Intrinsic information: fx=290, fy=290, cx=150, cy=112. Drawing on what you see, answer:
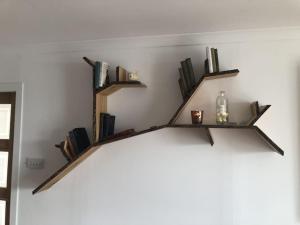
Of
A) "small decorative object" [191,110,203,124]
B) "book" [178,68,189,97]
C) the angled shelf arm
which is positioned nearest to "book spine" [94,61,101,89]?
"book" [178,68,189,97]

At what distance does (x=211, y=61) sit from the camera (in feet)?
6.51

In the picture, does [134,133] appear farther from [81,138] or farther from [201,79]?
[201,79]

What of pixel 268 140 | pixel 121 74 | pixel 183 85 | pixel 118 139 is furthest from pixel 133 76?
pixel 268 140

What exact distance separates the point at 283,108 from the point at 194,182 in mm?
810

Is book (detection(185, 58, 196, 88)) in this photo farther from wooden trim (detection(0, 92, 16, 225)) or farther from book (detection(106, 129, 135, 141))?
wooden trim (detection(0, 92, 16, 225))

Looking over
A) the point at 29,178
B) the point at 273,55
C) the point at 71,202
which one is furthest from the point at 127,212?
the point at 273,55

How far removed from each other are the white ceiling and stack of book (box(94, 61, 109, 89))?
0.25 metres

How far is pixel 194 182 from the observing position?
2.10 meters

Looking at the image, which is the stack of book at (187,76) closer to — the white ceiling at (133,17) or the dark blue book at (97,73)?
the white ceiling at (133,17)

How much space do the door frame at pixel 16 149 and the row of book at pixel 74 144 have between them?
0.46 m

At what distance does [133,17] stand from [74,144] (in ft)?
3.34

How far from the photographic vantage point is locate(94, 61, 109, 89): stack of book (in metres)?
2.11

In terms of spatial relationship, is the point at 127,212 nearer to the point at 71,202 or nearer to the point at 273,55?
the point at 71,202

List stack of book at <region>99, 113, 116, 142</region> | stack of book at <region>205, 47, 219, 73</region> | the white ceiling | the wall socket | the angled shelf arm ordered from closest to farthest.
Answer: the white ceiling, the angled shelf arm, stack of book at <region>205, 47, 219, 73</region>, stack of book at <region>99, 113, 116, 142</region>, the wall socket
